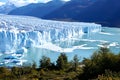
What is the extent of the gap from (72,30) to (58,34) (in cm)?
466

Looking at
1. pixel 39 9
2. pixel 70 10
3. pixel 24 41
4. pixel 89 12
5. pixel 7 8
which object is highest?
pixel 7 8

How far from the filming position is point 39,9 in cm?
9356

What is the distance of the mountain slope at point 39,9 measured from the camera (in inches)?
3607

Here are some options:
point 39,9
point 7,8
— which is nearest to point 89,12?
point 39,9

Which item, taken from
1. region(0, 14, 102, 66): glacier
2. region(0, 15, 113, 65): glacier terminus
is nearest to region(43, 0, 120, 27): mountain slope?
region(0, 15, 113, 65): glacier terminus

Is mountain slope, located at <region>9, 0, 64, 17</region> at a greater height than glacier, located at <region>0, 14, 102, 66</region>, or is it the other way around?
mountain slope, located at <region>9, 0, 64, 17</region>

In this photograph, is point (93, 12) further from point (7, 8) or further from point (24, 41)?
point (24, 41)

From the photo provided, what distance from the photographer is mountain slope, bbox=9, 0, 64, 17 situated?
91625mm

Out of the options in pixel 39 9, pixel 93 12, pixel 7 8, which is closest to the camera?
pixel 93 12

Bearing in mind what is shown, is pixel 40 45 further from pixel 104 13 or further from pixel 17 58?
pixel 104 13

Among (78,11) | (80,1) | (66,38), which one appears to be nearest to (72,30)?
(66,38)

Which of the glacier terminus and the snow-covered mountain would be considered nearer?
the glacier terminus

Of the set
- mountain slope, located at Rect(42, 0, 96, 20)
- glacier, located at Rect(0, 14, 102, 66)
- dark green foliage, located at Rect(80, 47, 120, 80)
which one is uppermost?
mountain slope, located at Rect(42, 0, 96, 20)

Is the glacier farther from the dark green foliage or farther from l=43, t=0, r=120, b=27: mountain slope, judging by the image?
l=43, t=0, r=120, b=27: mountain slope
